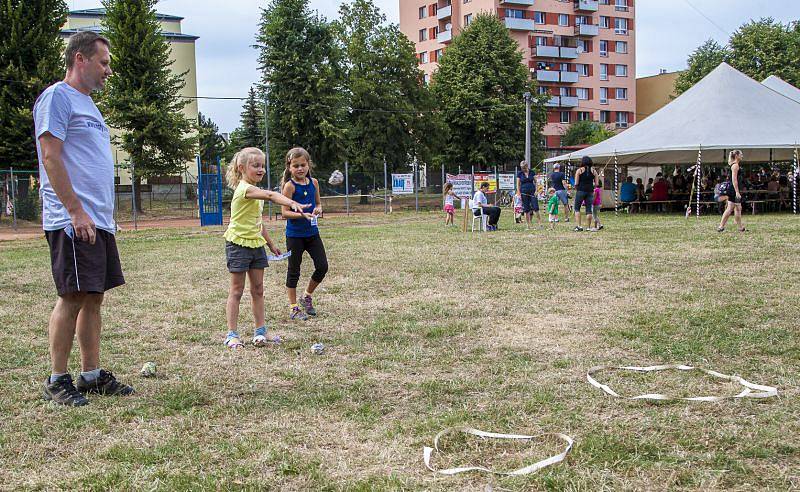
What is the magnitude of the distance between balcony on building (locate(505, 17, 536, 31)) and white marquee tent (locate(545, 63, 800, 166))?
43273 mm

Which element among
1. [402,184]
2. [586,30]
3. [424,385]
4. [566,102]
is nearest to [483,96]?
[402,184]

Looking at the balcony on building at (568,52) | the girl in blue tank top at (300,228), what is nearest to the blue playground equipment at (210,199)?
the girl in blue tank top at (300,228)

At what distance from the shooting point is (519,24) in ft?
218

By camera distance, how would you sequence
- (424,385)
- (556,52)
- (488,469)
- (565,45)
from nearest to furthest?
(488,469) < (424,385) < (556,52) < (565,45)

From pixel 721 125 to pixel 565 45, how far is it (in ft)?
168

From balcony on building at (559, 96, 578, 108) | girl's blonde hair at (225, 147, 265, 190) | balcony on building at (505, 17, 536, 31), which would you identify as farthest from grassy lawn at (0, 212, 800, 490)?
balcony on building at (559, 96, 578, 108)

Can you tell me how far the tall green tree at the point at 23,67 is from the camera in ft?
95.0

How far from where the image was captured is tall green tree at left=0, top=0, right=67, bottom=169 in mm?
28969

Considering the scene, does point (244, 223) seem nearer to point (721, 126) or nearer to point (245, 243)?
point (245, 243)

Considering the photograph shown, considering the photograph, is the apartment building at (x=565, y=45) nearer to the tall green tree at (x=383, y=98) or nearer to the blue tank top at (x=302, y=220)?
the tall green tree at (x=383, y=98)

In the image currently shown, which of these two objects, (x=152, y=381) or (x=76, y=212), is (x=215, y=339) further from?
(x=76, y=212)

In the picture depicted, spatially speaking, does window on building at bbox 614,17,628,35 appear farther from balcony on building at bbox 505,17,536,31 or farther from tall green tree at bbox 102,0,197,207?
tall green tree at bbox 102,0,197,207

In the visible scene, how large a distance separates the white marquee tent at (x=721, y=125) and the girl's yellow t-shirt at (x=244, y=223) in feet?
61.9

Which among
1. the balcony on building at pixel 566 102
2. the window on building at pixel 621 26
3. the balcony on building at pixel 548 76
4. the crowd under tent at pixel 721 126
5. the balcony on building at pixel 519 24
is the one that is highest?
the window on building at pixel 621 26
